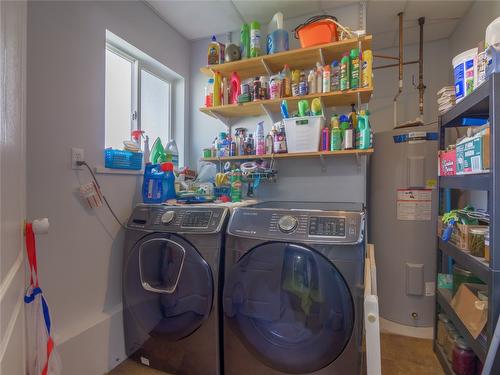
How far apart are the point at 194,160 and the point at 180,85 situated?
0.68 metres

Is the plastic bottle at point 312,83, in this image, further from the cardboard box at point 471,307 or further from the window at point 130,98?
the cardboard box at point 471,307

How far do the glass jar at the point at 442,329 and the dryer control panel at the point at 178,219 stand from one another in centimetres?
148

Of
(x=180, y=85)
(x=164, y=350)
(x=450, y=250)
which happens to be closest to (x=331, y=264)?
(x=450, y=250)

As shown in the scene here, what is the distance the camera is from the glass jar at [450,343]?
1444 mm

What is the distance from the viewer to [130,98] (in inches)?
77.8

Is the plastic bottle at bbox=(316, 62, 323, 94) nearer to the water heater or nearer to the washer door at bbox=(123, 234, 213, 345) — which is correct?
the water heater

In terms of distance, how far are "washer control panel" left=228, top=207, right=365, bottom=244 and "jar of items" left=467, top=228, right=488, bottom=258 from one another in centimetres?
58

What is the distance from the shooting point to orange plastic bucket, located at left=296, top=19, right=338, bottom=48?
1.70m

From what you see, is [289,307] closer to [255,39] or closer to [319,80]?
[319,80]

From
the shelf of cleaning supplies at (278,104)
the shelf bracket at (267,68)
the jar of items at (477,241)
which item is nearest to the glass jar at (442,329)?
the jar of items at (477,241)

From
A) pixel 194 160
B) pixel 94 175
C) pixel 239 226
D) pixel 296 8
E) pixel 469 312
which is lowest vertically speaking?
pixel 469 312

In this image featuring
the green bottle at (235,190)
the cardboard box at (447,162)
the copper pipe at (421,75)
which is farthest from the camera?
the copper pipe at (421,75)

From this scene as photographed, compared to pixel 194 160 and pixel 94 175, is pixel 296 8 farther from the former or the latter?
pixel 94 175

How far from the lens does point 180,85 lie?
7.80 feet
